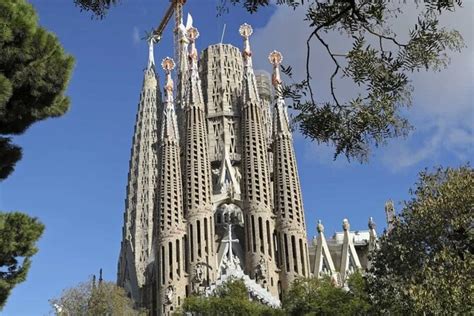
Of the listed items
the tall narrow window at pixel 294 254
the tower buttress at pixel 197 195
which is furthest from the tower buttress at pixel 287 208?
the tower buttress at pixel 197 195

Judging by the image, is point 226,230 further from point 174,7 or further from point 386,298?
point 174,7

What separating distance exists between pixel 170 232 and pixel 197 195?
2686mm

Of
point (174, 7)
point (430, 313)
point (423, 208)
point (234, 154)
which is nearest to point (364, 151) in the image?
point (430, 313)

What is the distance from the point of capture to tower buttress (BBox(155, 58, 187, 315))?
121 feet

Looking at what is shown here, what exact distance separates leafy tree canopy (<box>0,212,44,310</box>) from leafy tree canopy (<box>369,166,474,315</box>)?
7.87m

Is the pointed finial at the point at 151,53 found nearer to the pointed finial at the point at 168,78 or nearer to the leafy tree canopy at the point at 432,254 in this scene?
the pointed finial at the point at 168,78

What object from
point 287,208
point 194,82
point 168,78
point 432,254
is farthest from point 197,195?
point 432,254

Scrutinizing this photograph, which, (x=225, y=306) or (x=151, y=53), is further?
(x=151, y=53)

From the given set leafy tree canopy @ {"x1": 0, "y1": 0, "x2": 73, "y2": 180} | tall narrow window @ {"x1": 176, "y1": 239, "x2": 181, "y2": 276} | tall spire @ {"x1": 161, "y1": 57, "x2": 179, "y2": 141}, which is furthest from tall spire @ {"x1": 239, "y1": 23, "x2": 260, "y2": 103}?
leafy tree canopy @ {"x1": 0, "y1": 0, "x2": 73, "y2": 180}

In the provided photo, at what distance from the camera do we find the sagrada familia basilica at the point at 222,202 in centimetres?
3775

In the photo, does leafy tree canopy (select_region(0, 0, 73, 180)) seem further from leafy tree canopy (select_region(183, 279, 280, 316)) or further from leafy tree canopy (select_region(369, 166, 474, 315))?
leafy tree canopy (select_region(183, 279, 280, 316))

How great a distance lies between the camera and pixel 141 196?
52.6 m

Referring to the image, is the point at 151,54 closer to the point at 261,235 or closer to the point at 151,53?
the point at 151,53

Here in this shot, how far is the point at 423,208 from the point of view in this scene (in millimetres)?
15633
